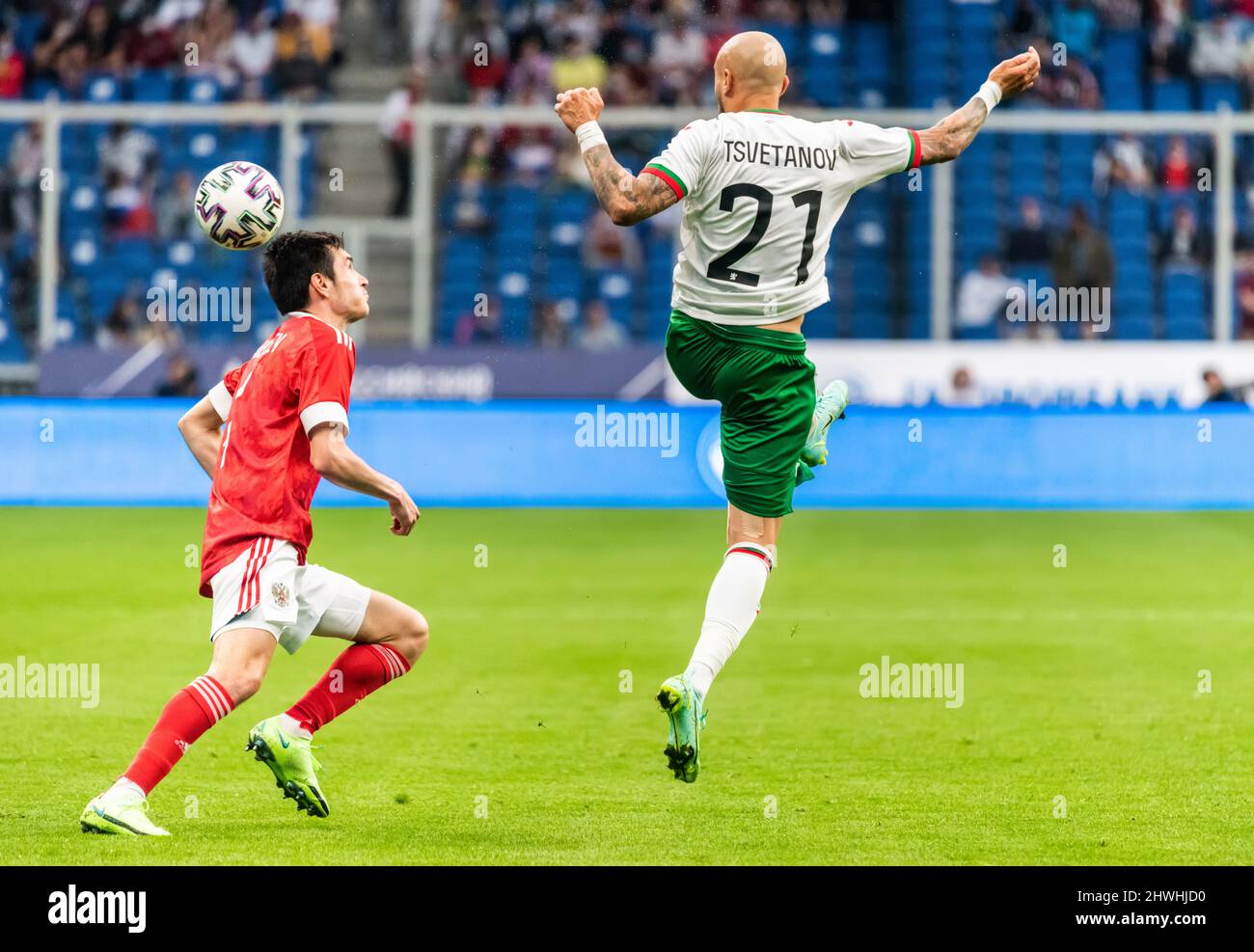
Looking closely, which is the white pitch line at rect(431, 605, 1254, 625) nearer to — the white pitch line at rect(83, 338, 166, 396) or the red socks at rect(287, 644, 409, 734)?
the red socks at rect(287, 644, 409, 734)

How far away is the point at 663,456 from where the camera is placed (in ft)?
53.8

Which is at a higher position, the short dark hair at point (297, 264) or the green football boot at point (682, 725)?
the short dark hair at point (297, 264)

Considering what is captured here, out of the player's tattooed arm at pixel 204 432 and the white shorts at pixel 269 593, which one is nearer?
the white shorts at pixel 269 593

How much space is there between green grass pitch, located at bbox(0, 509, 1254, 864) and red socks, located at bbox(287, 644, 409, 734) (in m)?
0.33

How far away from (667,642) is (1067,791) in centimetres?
369

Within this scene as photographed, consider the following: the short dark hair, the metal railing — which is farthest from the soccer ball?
the metal railing

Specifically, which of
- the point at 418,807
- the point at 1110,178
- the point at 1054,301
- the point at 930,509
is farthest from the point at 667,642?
the point at 1110,178

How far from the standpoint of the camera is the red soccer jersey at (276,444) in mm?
5766

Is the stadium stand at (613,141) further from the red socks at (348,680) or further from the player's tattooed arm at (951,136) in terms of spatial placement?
the red socks at (348,680)

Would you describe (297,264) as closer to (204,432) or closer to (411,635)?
(204,432)

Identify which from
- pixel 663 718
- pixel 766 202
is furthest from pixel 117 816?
pixel 663 718

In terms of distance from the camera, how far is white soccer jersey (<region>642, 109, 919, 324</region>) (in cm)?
660

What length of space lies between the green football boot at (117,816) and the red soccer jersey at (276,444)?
0.67 m

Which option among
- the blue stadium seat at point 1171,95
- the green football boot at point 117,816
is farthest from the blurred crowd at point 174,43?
the green football boot at point 117,816
